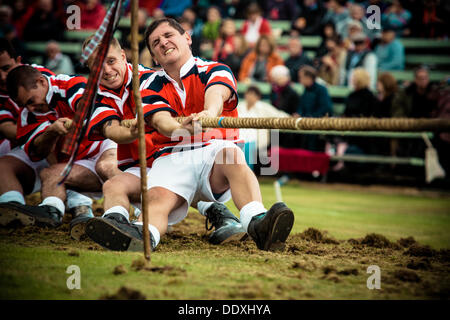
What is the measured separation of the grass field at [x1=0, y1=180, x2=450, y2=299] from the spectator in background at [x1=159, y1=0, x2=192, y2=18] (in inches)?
326

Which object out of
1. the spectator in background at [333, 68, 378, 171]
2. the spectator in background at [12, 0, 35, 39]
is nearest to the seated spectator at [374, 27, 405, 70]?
the spectator in background at [333, 68, 378, 171]

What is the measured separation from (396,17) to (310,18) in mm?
1860

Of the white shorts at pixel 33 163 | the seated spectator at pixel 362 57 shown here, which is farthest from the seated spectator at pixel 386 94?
the white shorts at pixel 33 163

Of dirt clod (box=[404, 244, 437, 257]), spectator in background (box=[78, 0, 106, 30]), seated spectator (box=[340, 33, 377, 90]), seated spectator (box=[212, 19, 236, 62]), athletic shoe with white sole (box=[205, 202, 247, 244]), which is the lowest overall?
dirt clod (box=[404, 244, 437, 257])

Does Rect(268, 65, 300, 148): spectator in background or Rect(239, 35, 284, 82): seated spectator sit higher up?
Rect(239, 35, 284, 82): seated spectator

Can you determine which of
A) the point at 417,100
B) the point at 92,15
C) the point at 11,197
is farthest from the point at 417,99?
the point at 92,15

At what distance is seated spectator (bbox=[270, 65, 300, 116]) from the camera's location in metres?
9.19

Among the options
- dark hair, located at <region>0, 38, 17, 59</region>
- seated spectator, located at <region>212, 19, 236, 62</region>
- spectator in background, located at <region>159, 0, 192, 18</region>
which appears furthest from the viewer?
spectator in background, located at <region>159, 0, 192, 18</region>

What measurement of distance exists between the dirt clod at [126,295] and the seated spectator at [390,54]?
8477 millimetres

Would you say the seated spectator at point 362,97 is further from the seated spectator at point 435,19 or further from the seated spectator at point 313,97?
the seated spectator at point 435,19

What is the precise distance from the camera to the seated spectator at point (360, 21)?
31.8 feet

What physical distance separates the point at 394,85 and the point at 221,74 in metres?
5.81

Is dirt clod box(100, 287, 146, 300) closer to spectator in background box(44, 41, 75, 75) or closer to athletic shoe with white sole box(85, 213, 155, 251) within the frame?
athletic shoe with white sole box(85, 213, 155, 251)
